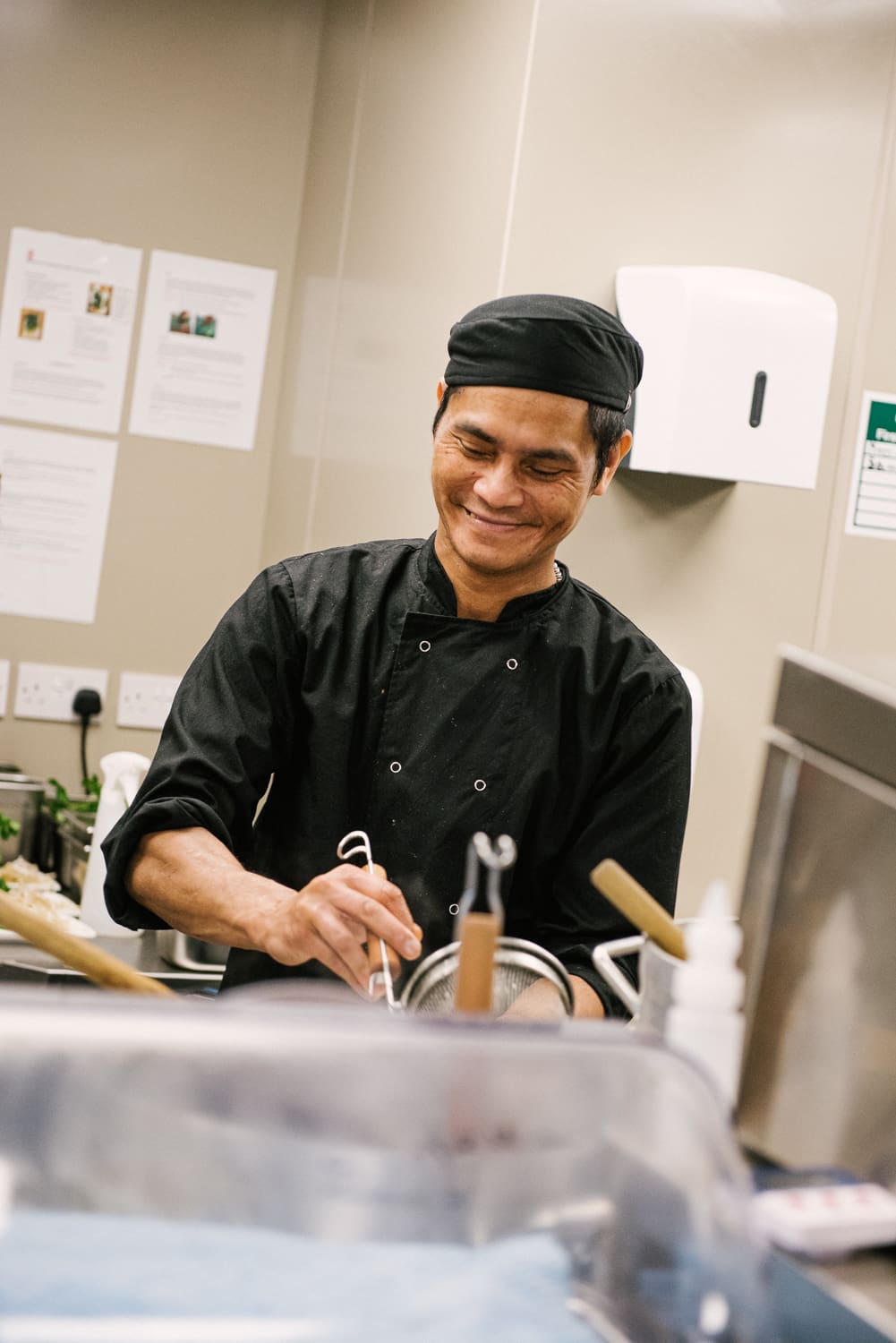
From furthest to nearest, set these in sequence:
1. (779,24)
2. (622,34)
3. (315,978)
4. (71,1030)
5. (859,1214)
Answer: (779,24) → (622,34) → (315,978) → (859,1214) → (71,1030)

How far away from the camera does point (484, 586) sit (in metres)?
1.83

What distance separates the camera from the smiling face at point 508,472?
1678 millimetres

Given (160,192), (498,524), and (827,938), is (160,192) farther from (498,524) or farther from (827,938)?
(827,938)

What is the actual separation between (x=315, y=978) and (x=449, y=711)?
354 mm

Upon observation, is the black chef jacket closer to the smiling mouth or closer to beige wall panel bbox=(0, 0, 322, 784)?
the smiling mouth

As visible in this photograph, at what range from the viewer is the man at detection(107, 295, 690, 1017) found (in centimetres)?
169

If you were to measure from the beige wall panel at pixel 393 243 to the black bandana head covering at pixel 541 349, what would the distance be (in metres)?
0.64

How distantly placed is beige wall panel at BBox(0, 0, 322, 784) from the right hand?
2.12 meters

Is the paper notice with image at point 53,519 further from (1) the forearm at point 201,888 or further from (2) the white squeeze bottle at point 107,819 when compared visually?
(1) the forearm at point 201,888

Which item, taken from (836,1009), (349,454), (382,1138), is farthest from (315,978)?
(349,454)

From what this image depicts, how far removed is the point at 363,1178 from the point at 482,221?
1839 mm

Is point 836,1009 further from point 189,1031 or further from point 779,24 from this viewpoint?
point 779,24

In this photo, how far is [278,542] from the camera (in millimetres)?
3305

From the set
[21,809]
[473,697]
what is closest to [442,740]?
[473,697]
